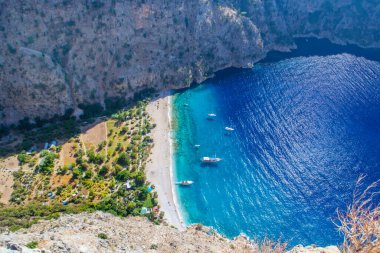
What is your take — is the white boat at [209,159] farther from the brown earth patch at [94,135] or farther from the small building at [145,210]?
the brown earth patch at [94,135]

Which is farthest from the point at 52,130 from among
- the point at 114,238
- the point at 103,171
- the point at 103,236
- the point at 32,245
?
the point at 32,245

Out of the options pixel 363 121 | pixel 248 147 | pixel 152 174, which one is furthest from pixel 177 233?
pixel 363 121

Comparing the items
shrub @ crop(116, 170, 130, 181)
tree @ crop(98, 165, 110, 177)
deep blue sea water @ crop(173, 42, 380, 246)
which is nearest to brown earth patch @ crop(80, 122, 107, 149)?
tree @ crop(98, 165, 110, 177)

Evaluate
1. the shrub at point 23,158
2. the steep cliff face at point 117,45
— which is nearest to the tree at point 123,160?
the shrub at point 23,158

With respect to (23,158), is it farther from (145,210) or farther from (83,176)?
(145,210)

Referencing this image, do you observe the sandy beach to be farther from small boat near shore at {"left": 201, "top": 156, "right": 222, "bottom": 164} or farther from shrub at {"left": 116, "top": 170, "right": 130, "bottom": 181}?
small boat near shore at {"left": 201, "top": 156, "right": 222, "bottom": 164}
